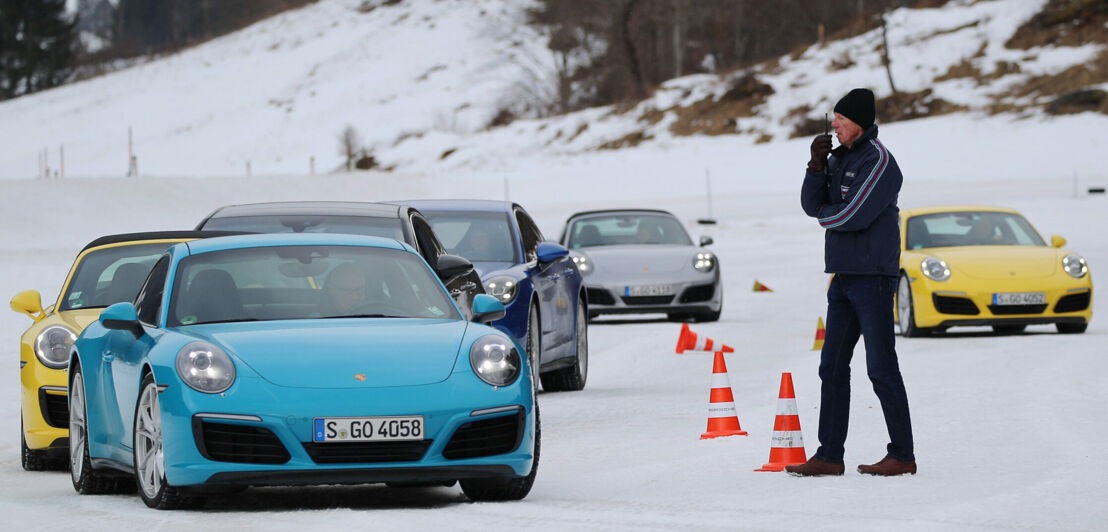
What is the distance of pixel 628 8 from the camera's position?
86.6m

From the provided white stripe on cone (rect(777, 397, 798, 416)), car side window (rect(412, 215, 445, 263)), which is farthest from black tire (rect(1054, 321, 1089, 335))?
white stripe on cone (rect(777, 397, 798, 416))

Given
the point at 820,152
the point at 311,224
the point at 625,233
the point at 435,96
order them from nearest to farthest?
the point at 820,152 < the point at 311,224 < the point at 625,233 < the point at 435,96

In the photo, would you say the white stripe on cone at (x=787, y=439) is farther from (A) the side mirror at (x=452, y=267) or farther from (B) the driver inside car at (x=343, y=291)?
(B) the driver inside car at (x=343, y=291)

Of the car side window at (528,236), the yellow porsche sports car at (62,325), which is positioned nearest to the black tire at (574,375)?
the car side window at (528,236)

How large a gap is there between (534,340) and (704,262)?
9286mm

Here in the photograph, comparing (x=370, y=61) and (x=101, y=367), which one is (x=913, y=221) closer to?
(x=101, y=367)

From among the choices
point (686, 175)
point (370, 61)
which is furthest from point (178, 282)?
point (370, 61)

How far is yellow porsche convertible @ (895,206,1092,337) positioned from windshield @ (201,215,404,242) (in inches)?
323

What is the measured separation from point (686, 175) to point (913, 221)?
37791 millimetres

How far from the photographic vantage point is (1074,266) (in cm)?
1822

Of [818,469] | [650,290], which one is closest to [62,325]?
[818,469]

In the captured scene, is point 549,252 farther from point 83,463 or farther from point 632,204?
point 632,204

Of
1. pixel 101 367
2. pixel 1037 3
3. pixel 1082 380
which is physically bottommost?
→ pixel 1082 380

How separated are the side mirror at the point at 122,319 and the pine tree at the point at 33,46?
129992 mm
